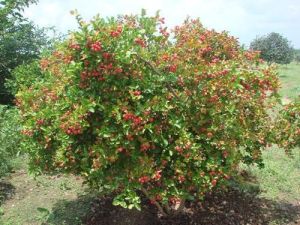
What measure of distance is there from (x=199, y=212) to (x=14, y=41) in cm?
816

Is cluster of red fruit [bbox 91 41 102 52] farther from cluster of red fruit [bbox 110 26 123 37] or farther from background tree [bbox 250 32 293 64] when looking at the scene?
background tree [bbox 250 32 293 64]

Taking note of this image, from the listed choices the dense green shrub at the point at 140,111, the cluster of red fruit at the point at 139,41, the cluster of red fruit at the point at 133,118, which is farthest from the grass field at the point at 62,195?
the cluster of red fruit at the point at 139,41

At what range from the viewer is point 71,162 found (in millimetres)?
5410

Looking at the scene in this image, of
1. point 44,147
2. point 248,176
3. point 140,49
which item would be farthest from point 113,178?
point 248,176

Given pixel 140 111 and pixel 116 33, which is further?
pixel 140 111

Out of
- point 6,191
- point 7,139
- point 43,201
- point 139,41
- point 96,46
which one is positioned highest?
point 139,41

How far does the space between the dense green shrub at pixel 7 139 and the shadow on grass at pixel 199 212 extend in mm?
1805

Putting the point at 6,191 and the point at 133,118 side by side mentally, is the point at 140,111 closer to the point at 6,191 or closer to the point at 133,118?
the point at 133,118

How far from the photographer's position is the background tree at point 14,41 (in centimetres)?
1248

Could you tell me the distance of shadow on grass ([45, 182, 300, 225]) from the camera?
6914 millimetres

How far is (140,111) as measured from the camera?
4.89 m

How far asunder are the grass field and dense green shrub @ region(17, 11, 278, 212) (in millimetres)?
1667

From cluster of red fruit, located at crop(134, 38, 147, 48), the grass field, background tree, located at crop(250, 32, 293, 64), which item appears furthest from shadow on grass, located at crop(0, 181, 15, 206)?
background tree, located at crop(250, 32, 293, 64)

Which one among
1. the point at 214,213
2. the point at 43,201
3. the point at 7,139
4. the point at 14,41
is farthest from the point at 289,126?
the point at 14,41
